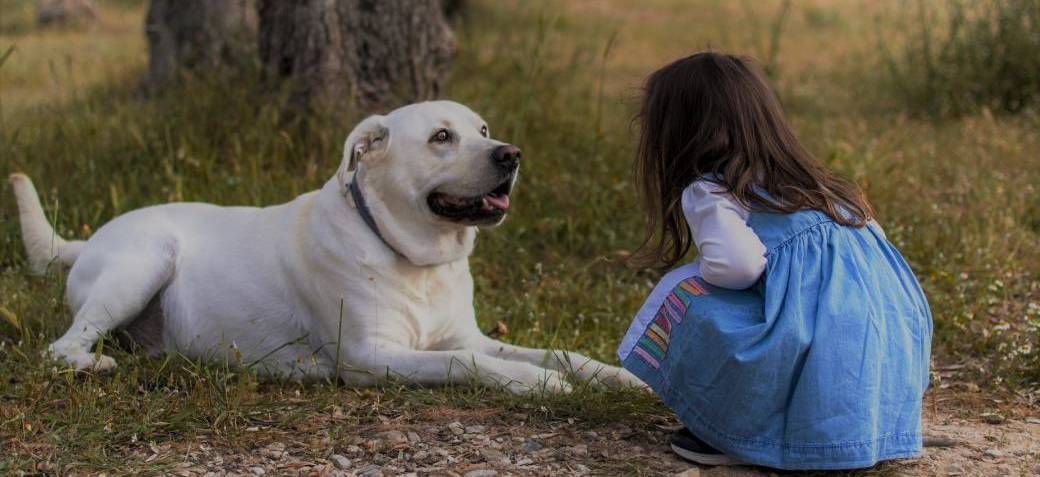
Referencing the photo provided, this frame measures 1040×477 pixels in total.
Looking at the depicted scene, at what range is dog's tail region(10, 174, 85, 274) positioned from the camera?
4.39 metres

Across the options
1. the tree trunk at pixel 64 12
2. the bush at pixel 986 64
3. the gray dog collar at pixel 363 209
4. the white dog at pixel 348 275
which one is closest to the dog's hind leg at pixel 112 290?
the white dog at pixel 348 275

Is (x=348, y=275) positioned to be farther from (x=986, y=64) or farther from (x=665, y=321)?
(x=986, y=64)

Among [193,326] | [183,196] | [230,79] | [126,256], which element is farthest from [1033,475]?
[230,79]

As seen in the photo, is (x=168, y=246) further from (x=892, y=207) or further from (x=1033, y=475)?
(x=892, y=207)

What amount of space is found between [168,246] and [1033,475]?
A: 2957 millimetres

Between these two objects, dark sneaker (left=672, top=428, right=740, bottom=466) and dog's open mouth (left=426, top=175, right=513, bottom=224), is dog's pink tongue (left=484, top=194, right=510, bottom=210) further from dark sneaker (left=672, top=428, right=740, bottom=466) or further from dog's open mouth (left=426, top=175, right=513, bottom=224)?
dark sneaker (left=672, top=428, right=740, bottom=466)

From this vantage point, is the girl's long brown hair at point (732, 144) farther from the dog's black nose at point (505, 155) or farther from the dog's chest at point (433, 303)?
the dog's chest at point (433, 303)

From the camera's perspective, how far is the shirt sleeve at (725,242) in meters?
3.03

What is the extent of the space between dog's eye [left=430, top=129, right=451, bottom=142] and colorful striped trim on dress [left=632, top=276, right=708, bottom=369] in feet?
3.40

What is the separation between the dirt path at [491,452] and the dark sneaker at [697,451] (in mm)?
22

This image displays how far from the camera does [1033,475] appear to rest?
10.4ft

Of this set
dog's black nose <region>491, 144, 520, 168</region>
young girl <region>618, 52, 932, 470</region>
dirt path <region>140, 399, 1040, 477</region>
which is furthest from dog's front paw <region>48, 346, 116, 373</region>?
young girl <region>618, 52, 932, 470</region>

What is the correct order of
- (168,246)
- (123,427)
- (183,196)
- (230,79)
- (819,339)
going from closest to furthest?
(819,339) → (123,427) → (168,246) → (183,196) → (230,79)

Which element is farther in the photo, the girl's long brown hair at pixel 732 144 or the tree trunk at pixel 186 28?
the tree trunk at pixel 186 28
